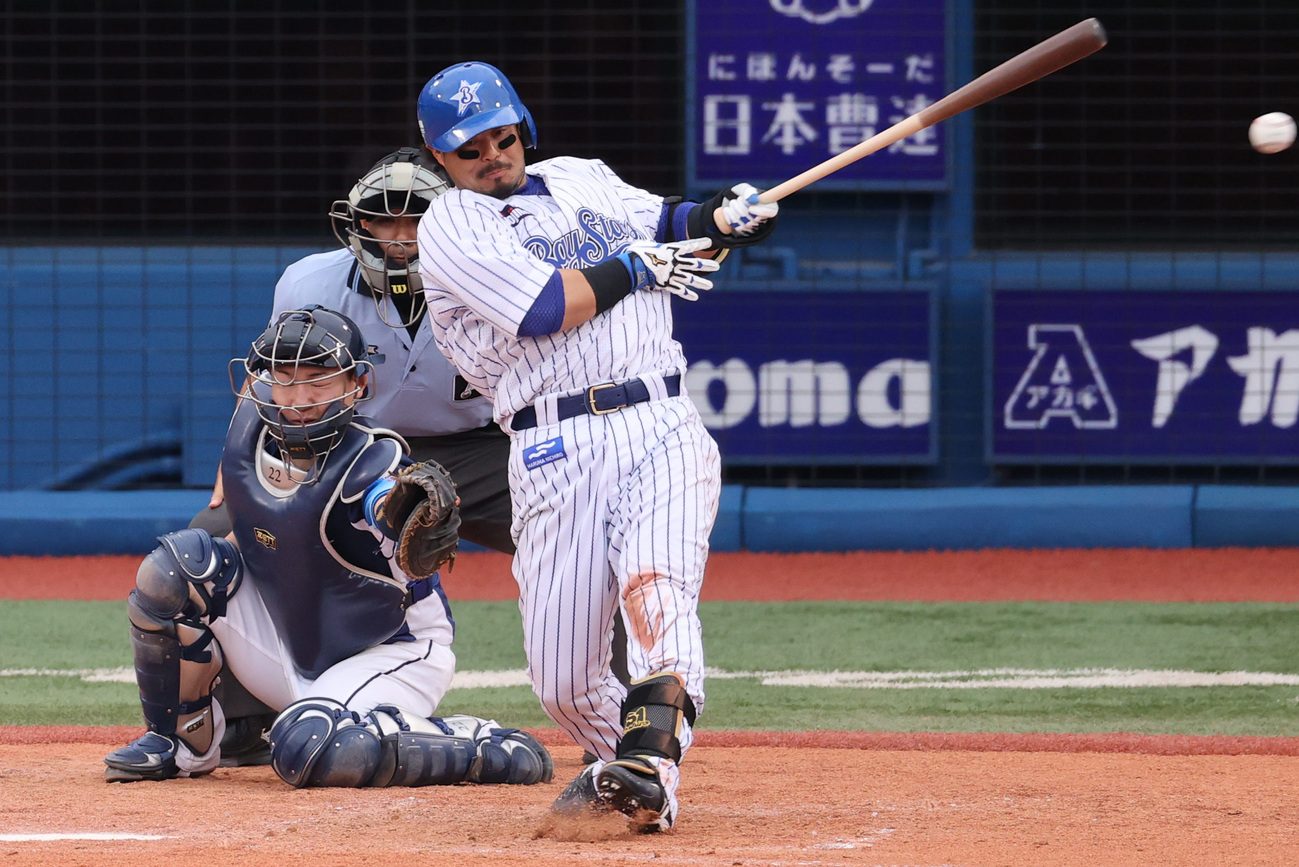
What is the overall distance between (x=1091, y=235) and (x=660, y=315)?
6.20 meters

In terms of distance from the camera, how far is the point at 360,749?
4.18 metres

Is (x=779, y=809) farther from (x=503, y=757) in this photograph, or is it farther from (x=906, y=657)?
(x=906, y=657)

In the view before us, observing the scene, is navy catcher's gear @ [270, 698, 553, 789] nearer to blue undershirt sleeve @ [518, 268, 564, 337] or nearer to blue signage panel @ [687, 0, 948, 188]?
blue undershirt sleeve @ [518, 268, 564, 337]

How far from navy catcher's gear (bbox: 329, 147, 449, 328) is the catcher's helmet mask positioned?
608 mm

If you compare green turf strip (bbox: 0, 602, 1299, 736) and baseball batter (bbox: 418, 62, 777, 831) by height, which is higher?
baseball batter (bbox: 418, 62, 777, 831)

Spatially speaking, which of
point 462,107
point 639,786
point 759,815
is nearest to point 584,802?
point 639,786

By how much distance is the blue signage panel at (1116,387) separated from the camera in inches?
363

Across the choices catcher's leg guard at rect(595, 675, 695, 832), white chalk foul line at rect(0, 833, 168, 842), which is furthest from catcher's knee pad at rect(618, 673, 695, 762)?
white chalk foul line at rect(0, 833, 168, 842)

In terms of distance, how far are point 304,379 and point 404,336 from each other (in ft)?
2.92

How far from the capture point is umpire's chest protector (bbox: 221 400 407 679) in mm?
4207

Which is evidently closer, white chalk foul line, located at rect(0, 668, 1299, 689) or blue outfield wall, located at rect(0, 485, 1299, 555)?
white chalk foul line, located at rect(0, 668, 1299, 689)

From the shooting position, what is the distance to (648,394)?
3951mm

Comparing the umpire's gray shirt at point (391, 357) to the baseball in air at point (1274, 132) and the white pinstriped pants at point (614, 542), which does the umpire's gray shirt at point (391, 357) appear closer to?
the white pinstriped pants at point (614, 542)

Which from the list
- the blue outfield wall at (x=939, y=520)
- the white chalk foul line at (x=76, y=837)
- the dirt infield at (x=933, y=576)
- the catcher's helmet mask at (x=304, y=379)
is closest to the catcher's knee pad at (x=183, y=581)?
the catcher's helmet mask at (x=304, y=379)
